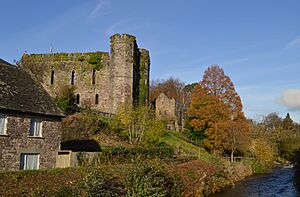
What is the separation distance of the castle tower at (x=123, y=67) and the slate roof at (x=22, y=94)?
17.7m

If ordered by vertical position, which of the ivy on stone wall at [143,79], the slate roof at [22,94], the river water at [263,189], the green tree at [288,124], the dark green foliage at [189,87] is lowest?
the river water at [263,189]

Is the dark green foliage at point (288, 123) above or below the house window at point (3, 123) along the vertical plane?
above

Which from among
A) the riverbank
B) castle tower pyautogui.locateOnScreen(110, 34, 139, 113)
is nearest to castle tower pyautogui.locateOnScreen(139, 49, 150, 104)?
castle tower pyautogui.locateOnScreen(110, 34, 139, 113)

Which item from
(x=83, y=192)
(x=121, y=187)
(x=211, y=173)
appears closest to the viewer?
(x=83, y=192)

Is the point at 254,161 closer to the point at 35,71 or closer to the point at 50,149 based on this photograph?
the point at 50,149

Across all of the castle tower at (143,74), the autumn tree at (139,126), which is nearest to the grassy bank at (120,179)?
the autumn tree at (139,126)

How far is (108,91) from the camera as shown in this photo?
42031 mm

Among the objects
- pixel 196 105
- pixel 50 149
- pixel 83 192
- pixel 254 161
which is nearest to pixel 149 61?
pixel 196 105

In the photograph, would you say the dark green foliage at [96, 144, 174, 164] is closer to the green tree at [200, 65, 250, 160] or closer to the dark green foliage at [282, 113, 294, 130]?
the green tree at [200, 65, 250, 160]

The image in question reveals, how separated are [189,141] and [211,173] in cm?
1870

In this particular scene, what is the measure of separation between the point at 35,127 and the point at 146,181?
9532mm

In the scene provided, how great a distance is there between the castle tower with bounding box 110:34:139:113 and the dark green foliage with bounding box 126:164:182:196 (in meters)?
22.7

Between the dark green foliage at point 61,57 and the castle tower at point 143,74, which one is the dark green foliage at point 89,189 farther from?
the dark green foliage at point 61,57

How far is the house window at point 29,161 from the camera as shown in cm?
2006
